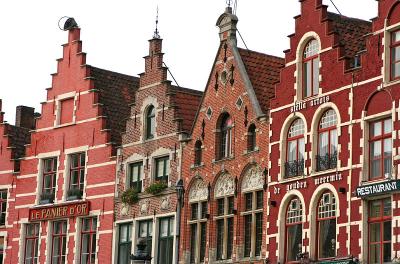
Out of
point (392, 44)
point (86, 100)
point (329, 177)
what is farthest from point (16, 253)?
point (392, 44)

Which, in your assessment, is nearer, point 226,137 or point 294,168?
point 294,168

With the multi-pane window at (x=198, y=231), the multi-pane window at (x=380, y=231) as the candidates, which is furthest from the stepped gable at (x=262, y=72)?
the multi-pane window at (x=380, y=231)

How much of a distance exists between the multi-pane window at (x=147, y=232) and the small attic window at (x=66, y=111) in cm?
663

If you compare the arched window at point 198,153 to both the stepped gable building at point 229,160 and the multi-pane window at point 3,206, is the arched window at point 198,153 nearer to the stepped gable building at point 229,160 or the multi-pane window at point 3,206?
the stepped gable building at point 229,160

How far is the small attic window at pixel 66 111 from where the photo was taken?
4991 centimetres

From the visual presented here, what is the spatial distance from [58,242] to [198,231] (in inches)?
337

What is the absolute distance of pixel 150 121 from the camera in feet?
151

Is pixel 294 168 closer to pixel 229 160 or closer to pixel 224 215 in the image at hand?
pixel 229 160

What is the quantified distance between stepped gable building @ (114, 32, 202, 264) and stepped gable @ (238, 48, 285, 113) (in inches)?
149

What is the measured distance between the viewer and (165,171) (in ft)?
147

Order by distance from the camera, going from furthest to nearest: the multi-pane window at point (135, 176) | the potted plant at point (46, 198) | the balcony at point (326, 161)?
the potted plant at point (46, 198), the multi-pane window at point (135, 176), the balcony at point (326, 161)

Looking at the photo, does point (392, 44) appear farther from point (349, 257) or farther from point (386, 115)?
point (349, 257)

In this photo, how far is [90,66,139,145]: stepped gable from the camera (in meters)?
48.5

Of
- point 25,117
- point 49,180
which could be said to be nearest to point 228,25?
point 49,180
